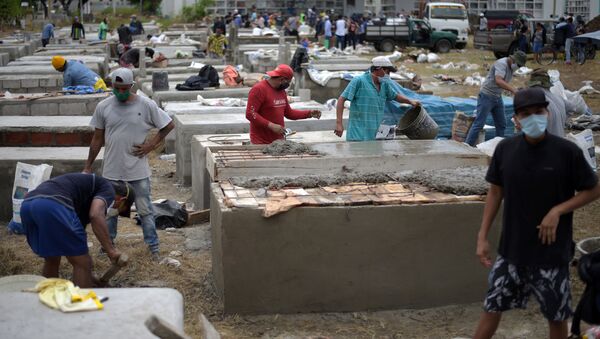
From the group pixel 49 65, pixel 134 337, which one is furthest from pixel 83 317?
pixel 49 65

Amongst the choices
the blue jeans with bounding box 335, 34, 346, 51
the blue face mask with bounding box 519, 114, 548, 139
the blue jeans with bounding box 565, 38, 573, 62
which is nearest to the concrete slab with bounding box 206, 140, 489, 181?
the blue face mask with bounding box 519, 114, 548, 139

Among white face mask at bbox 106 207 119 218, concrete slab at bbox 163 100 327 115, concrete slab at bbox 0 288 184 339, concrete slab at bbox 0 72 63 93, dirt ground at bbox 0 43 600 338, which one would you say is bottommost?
dirt ground at bbox 0 43 600 338

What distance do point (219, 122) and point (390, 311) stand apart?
481cm

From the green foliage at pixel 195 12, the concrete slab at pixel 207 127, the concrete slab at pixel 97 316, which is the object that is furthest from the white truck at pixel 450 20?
the concrete slab at pixel 97 316

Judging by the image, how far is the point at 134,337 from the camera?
3609 millimetres

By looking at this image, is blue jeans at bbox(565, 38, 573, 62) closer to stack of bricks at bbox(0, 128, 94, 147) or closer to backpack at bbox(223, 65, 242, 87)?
backpack at bbox(223, 65, 242, 87)

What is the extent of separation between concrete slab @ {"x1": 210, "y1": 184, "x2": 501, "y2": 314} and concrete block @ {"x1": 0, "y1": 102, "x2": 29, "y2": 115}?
674cm

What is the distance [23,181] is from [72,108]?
4296 millimetres

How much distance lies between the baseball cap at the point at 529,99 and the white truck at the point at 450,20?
33742 mm

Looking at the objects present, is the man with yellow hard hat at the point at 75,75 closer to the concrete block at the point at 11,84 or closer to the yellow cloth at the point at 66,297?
the concrete block at the point at 11,84

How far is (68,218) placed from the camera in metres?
5.68

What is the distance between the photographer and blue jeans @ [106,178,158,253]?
743 cm

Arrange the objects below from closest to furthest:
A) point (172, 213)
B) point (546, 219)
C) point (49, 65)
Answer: point (546, 219) < point (172, 213) < point (49, 65)

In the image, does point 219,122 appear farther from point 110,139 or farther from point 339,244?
point 339,244
